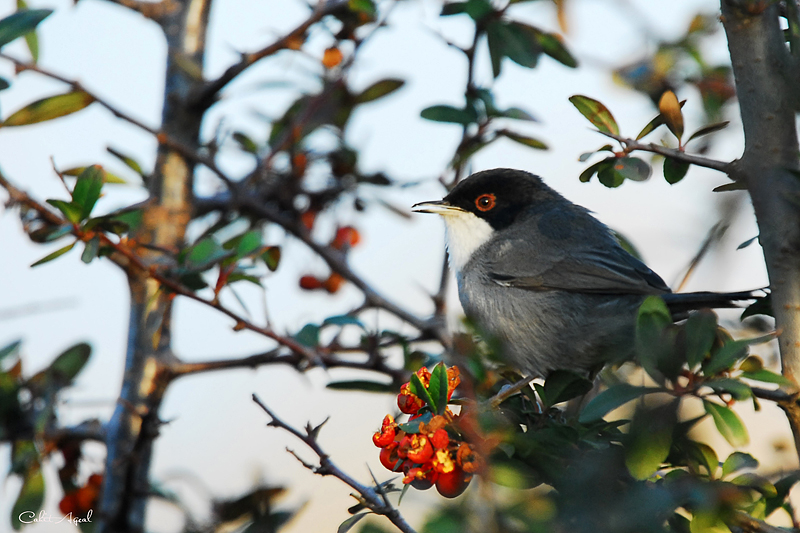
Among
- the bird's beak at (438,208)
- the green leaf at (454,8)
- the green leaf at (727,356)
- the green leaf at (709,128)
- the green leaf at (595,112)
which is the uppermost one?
the green leaf at (709,128)

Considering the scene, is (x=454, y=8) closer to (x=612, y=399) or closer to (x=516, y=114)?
(x=516, y=114)

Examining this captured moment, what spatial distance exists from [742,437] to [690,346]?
0.80ft

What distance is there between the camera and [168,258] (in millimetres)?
3549

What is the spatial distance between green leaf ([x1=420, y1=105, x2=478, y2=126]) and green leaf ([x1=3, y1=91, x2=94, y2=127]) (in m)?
1.71

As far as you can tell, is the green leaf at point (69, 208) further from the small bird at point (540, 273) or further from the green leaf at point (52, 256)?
the small bird at point (540, 273)

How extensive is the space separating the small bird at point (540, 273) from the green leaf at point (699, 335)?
4.75 feet

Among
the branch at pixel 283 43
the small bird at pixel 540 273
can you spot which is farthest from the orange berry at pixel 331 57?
the small bird at pixel 540 273

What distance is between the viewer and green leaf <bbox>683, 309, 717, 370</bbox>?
1634mm

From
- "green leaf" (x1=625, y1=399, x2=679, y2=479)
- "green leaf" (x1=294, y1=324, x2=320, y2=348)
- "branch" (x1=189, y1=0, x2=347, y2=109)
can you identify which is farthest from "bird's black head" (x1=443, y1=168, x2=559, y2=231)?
"green leaf" (x1=625, y1=399, x2=679, y2=479)

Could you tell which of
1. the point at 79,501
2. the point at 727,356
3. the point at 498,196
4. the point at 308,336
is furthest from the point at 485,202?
the point at 727,356

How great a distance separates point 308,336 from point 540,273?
1.40 metres

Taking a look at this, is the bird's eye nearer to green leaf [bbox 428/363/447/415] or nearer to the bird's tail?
the bird's tail

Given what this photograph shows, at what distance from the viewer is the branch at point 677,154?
197cm

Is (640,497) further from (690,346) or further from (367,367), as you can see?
(367,367)
